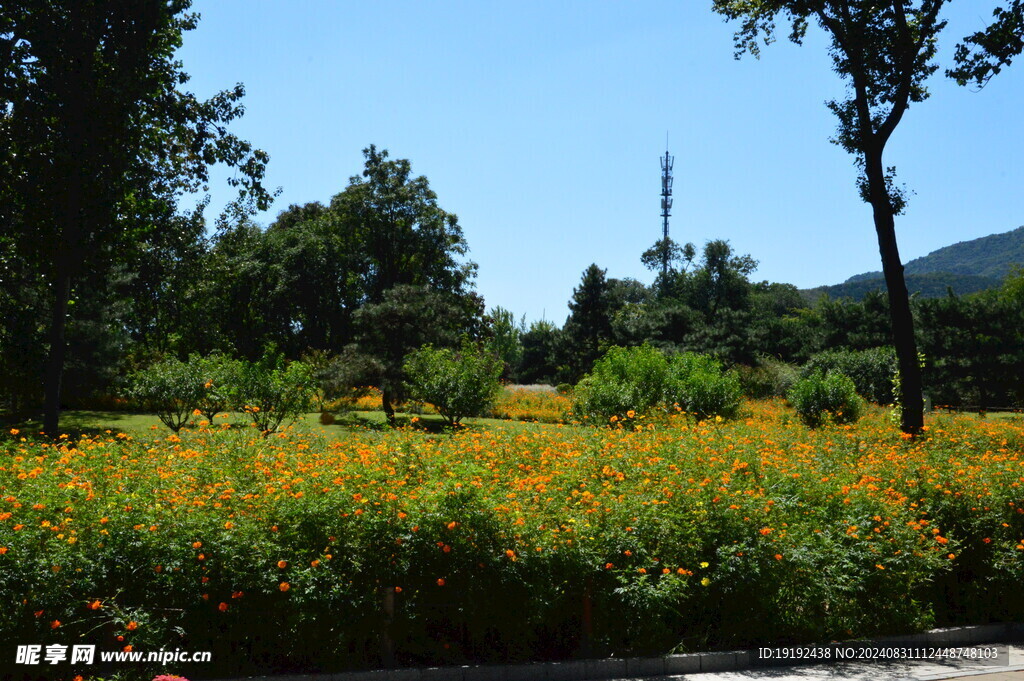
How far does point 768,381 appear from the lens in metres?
35.1

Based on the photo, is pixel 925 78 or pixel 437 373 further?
pixel 437 373

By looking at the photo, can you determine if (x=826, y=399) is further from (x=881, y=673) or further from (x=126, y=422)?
(x=126, y=422)

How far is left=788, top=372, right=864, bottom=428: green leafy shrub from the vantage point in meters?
20.4

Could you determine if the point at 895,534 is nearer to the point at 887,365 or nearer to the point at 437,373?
the point at 437,373

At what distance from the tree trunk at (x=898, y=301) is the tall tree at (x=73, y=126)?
1451 cm

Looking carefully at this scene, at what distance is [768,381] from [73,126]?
2885cm

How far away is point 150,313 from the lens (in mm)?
21047

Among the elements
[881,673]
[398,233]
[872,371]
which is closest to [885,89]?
[881,673]

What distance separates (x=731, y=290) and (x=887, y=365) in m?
31.6

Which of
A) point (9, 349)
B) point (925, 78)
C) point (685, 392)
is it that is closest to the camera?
point (925, 78)

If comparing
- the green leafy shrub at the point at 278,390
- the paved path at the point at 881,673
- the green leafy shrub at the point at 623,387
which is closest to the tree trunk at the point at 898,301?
the green leafy shrub at the point at 623,387

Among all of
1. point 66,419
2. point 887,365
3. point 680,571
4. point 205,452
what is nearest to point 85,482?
point 205,452

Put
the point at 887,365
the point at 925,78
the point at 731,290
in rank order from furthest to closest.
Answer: the point at 731,290
the point at 887,365
the point at 925,78

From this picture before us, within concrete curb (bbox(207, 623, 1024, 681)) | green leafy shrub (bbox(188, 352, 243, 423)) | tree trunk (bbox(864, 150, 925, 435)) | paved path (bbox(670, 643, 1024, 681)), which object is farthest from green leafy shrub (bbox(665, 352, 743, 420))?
concrete curb (bbox(207, 623, 1024, 681))
